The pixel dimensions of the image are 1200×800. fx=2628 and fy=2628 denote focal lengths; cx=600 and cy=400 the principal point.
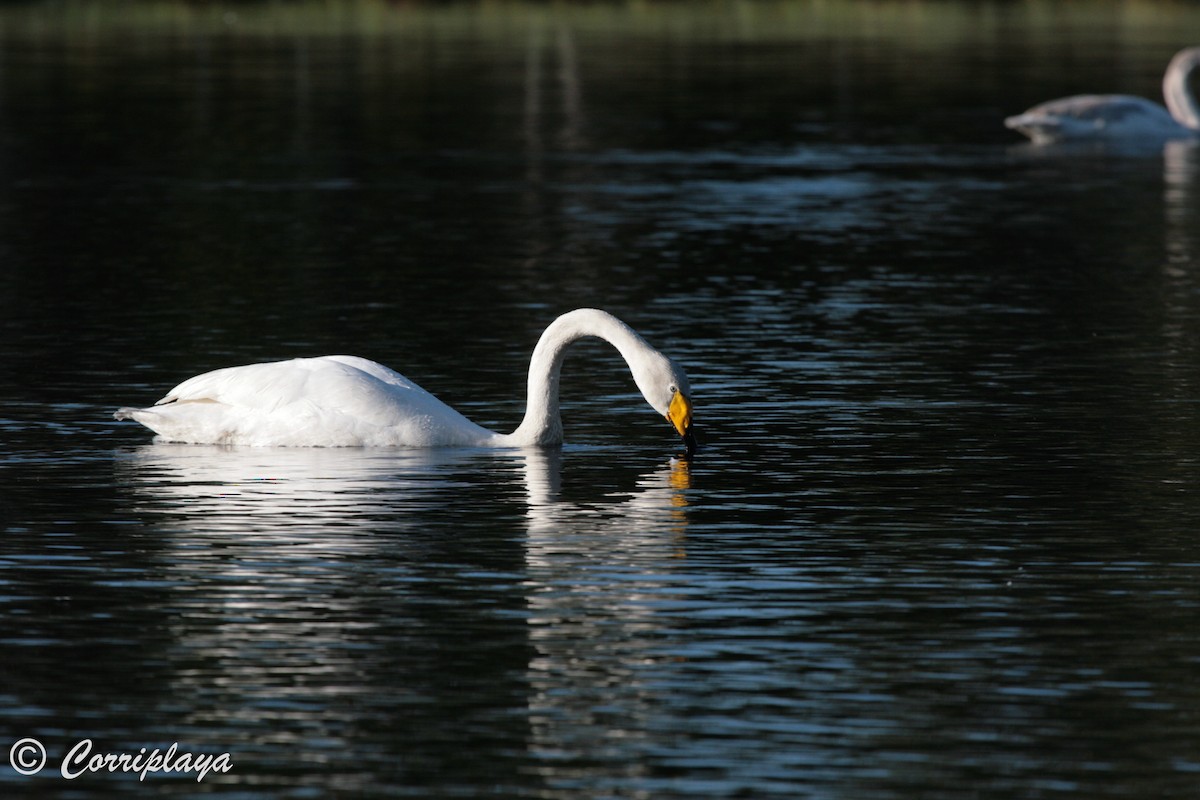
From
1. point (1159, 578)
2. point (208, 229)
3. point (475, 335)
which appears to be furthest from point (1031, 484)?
point (208, 229)

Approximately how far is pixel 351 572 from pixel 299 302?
10736 millimetres

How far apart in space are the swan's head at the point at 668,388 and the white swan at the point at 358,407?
15 mm

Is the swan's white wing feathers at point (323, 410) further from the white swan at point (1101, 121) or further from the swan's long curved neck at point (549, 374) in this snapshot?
the white swan at point (1101, 121)

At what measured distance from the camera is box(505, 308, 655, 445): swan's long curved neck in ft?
50.3

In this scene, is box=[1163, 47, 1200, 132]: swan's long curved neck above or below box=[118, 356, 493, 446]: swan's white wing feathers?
below

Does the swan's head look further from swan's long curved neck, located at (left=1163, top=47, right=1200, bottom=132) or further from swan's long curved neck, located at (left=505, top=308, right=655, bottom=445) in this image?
swan's long curved neck, located at (left=1163, top=47, right=1200, bottom=132)

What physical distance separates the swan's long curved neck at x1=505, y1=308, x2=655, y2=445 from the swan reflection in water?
0.45 ft

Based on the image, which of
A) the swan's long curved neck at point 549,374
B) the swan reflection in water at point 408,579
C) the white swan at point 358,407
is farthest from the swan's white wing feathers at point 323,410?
the swan's long curved neck at point 549,374

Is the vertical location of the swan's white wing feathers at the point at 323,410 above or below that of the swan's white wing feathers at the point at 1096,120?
above

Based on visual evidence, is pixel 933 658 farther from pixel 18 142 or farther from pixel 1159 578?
pixel 18 142

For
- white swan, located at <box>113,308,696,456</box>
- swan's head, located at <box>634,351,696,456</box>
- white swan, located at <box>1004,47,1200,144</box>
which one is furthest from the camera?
white swan, located at <box>1004,47,1200,144</box>

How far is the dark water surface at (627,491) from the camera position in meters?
9.41

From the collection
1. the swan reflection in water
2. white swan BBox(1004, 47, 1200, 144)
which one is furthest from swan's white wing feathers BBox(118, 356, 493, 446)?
white swan BBox(1004, 47, 1200, 144)

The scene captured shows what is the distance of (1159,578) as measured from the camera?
1185cm
